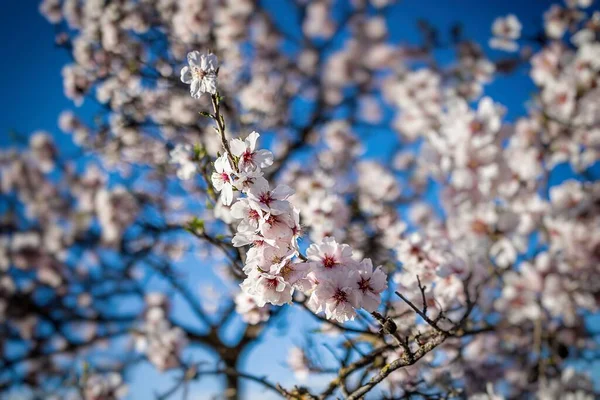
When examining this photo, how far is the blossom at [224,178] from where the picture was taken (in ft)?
4.02

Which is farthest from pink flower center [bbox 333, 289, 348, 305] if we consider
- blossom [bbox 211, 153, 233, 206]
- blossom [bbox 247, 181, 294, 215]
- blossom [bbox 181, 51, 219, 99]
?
blossom [bbox 181, 51, 219, 99]

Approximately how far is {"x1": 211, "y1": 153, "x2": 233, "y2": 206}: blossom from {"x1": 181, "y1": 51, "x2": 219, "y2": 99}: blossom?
239 mm

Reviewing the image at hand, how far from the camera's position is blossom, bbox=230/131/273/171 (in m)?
1.23

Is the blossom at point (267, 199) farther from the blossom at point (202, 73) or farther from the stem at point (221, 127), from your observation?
the blossom at point (202, 73)

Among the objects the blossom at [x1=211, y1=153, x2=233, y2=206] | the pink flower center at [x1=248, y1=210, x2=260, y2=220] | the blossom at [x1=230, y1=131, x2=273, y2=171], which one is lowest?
the pink flower center at [x1=248, y1=210, x2=260, y2=220]

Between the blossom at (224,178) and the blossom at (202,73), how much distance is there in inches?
9.4

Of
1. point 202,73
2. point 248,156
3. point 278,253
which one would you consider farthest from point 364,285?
point 202,73

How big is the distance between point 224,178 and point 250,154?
112 millimetres

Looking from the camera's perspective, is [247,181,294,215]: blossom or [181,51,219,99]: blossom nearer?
[247,181,294,215]: blossom

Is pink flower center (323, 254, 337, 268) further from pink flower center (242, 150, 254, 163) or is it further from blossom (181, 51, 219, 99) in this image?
A: blossom (181, 51, 219, 99)

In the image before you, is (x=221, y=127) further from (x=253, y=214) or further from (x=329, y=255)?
(x=329, y=255)

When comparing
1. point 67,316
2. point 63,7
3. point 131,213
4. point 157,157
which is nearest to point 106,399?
point 67,316

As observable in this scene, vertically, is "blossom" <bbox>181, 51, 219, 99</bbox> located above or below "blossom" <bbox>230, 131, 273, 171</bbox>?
above

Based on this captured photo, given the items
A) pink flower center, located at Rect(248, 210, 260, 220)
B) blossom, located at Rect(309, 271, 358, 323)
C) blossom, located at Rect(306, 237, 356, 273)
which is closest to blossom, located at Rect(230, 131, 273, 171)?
pink flower center, located at Rect(248, 210, 260, 220)
